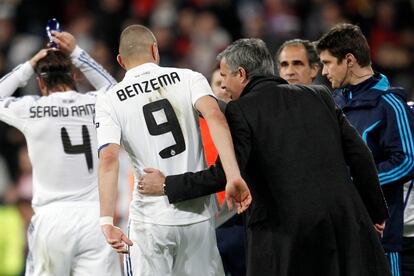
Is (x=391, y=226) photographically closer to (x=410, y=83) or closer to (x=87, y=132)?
(x=87, y=132)

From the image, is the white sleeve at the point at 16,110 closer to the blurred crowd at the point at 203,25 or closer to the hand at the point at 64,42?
the hand at the point at 64,42

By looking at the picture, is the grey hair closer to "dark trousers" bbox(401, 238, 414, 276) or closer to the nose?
the nose

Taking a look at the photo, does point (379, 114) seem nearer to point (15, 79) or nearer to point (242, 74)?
point (242, 74)

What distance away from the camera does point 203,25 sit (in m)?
13.3

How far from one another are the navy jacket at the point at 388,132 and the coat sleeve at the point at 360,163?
Answer: 499 millimetres

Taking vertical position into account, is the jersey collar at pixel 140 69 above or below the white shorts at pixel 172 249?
above

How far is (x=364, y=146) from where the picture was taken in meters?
5.16

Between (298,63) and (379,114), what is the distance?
4.01 feet

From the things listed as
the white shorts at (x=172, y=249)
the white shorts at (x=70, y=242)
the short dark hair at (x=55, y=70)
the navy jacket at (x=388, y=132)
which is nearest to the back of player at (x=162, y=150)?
the white shorts at (x=172, y=249)

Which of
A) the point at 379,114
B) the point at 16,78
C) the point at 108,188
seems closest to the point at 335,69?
the point at 379,114

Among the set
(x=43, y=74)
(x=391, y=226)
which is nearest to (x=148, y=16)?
(x=43, y=74)

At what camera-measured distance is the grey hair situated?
17.4 ft

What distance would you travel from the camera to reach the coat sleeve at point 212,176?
16.5 ft

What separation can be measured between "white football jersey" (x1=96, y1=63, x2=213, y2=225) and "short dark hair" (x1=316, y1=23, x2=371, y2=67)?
0.99 metres
